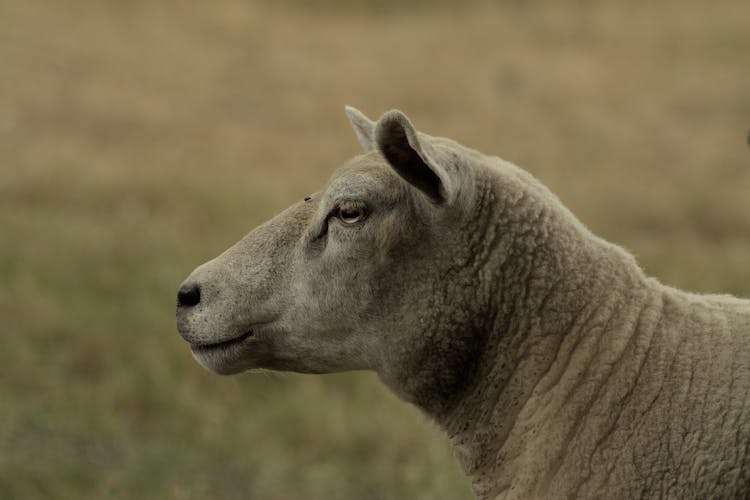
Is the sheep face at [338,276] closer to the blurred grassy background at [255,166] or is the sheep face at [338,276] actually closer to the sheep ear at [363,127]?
the sheep ear at [363,127]

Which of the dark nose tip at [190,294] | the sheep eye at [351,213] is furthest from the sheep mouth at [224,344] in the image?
the sheep eye at [351,213]

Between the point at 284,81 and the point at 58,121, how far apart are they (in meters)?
3.90

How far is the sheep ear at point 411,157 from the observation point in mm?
3627

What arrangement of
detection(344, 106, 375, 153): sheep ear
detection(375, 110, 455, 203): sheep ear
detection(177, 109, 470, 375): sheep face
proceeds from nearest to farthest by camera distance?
detection(375, 110, 455, 203): sheep ear
detection(177, 109, 470, 375): sheep face
detection(344, 106, 375, 153): sheep ear

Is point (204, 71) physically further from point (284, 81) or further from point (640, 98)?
point (640, 98)

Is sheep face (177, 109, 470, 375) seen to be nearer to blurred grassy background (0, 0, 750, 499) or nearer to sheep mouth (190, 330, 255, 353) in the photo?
sheep mouth (190, 330, 255, 353)

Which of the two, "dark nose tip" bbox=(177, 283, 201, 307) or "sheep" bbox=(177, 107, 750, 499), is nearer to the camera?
"sheep" bbox=(177, 107, 750, 499)

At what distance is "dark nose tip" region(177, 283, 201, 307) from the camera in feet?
13.4

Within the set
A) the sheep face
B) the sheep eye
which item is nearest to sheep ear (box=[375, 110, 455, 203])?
the sheep face

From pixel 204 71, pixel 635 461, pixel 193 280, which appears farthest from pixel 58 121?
pixel 635 461

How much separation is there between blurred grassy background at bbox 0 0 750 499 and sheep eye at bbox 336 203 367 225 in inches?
46.4

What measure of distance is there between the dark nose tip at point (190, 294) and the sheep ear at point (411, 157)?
834 mm

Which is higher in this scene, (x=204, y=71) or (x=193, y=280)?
(x=204, y=71)

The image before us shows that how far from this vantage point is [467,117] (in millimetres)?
16594
